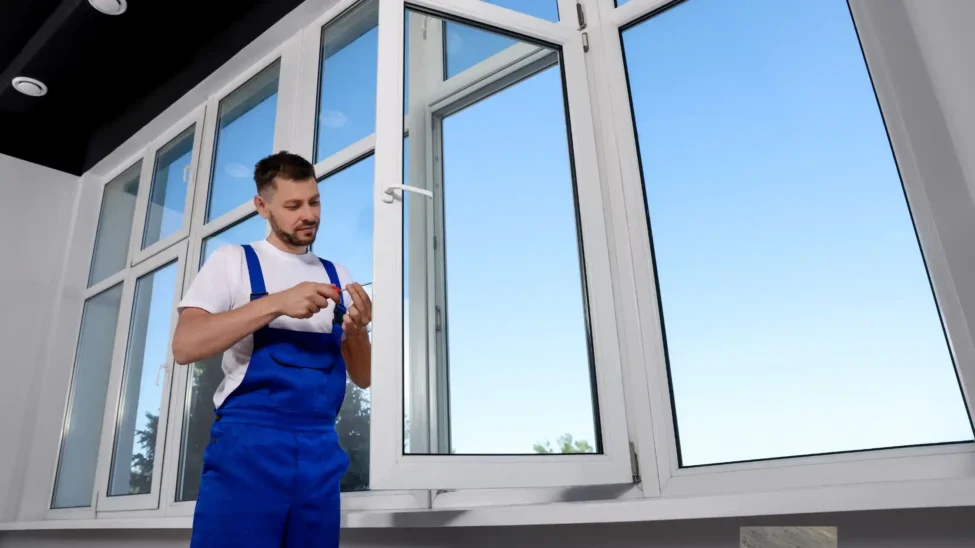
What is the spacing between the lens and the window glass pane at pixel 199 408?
2781mm

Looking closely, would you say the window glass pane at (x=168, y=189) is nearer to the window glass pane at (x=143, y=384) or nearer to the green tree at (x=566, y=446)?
the window glass pane at (x=143, y=384)

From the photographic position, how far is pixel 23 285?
3.85 meters

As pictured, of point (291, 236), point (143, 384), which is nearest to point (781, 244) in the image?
point (291, 236)

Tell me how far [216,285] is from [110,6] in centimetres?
233

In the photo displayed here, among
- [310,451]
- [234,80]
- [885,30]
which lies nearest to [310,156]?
[234,80]

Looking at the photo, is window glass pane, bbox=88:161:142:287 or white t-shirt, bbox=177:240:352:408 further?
window glass pane, bbox=88:161:142:287

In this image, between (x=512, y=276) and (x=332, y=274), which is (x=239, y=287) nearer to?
(x=332, y=274)

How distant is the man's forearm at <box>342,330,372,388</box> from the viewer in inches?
62.6

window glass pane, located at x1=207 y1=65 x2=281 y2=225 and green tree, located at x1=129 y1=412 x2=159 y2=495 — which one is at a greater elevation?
window glass pane, located at x1=207 y1=65 x2=281 y2=225

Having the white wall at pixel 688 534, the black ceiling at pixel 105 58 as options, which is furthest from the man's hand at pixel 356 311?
the black ceiling at pixel 105 58

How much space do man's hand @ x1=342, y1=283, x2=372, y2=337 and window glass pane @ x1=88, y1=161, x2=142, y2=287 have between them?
3012 millimetres

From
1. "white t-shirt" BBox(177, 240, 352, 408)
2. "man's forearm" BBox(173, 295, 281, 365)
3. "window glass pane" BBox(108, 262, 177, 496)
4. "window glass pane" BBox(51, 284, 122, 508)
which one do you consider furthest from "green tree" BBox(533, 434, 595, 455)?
"window glass pane" BBox(51, 284, 122, 508)

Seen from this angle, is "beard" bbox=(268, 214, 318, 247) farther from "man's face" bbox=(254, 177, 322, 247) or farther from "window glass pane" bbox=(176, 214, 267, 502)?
"window glass pane" bbox=(176, 214, 267, 502)

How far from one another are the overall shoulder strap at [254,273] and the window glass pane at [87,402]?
107 inches
